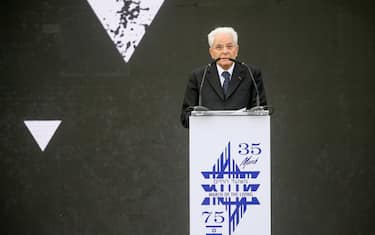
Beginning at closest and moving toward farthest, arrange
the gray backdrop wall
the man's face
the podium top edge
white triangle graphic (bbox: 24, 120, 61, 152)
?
the podium top edge
the man's face
the gray backdrop wall
white triangle graphic (bbox: 24, 120, 61, 152)

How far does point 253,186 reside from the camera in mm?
2949

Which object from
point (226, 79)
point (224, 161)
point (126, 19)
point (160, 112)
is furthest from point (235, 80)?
point (126, 19)

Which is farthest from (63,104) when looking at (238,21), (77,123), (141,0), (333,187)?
(333,187)

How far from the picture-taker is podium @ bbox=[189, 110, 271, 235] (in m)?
2.93

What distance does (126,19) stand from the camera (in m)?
4.71

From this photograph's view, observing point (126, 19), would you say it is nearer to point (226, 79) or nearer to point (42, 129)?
point (42, 129)

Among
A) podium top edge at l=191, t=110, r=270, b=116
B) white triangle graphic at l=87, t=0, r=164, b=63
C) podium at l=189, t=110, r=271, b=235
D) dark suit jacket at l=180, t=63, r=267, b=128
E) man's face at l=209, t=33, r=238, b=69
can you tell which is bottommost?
podium at l=189, t=110, r=271, b=235

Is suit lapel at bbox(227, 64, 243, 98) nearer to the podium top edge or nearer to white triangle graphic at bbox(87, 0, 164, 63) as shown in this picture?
the podium top edge

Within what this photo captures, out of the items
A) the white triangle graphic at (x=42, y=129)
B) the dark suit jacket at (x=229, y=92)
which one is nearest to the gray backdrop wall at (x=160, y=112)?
the white triangle graphic at (x=42, y=129)

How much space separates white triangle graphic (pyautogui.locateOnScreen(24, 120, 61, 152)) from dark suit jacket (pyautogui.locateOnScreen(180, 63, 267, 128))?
1671 millimetres

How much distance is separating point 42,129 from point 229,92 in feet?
6.37

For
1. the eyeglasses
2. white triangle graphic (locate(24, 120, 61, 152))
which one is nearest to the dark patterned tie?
the eyeglasses

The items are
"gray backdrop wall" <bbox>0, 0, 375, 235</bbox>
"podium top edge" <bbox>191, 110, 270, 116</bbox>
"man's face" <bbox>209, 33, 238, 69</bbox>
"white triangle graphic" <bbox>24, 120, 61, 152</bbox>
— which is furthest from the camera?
"white triangle graphic" <bbox>24, 120, 61, 152</bbox>

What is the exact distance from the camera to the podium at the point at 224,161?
2934 mm
